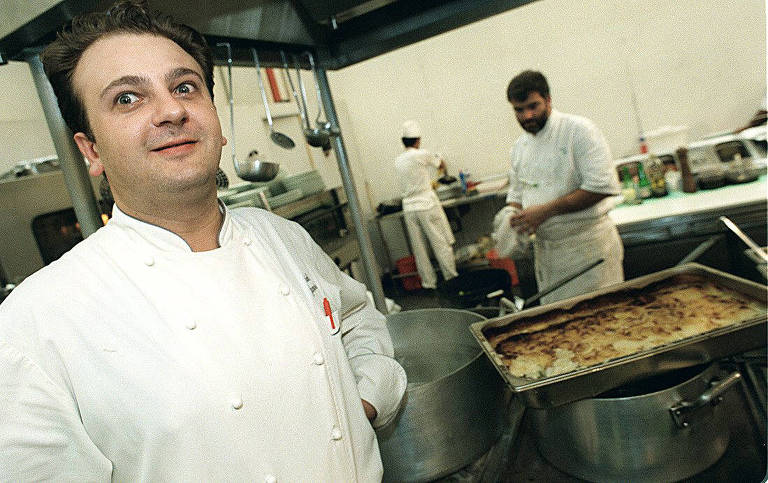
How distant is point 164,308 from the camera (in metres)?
0.87

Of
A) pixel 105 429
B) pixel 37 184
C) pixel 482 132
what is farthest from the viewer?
pixel 482 132

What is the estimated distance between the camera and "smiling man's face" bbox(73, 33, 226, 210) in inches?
35.0

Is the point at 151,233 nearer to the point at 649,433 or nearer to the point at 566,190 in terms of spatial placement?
the point at 649,433

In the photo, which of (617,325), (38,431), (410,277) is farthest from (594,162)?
(410,277)

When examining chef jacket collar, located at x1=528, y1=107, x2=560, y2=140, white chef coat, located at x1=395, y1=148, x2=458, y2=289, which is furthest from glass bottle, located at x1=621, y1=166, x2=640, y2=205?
white chef coat, located at x1=395, y1=148, x2=458, y2=289

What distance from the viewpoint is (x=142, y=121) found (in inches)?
34.9

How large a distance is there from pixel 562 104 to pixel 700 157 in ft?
7.88

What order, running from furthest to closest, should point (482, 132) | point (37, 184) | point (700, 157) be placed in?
point (482, 132)
point (700, 157)
point (37, 184)

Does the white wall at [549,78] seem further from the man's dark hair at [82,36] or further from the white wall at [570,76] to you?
the man's dark hair at [82,36]

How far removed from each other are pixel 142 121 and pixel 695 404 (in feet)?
4.41

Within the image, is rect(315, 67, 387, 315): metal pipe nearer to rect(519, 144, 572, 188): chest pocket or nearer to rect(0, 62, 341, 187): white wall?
rect(0, 62, 341, 187): white wall

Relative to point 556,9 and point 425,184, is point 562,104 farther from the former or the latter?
point 425,184

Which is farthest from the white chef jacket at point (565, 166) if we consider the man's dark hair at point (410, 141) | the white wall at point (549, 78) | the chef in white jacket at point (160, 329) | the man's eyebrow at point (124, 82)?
the man's dark hair at point (410, 141)

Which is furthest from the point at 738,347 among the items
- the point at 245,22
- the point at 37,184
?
the point at 37,184
